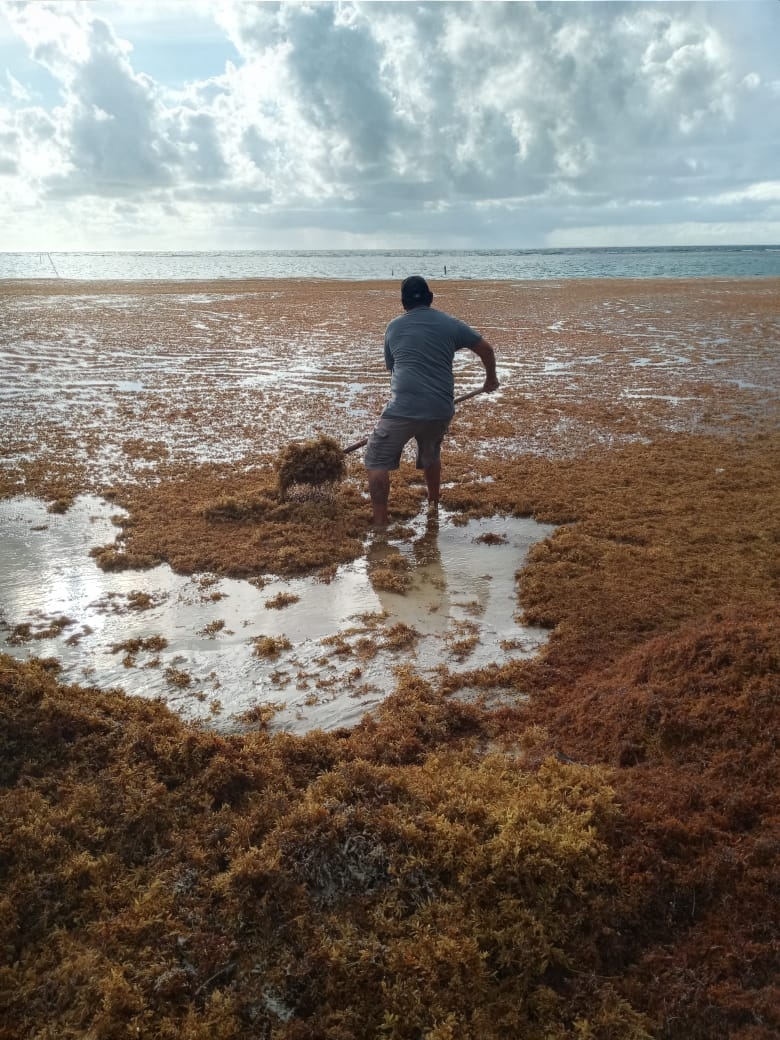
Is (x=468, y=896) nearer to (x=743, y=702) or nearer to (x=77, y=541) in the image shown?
(x=743, y=702)

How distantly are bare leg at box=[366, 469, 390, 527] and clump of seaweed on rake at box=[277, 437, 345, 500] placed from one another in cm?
55

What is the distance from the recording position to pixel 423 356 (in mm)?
6090

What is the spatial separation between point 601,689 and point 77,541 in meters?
4.69

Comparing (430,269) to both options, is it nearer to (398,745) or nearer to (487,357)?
(487,357)

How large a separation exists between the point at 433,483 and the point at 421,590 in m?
1.87

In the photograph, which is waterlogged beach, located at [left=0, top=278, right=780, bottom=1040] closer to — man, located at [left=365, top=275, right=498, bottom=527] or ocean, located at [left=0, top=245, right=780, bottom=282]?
man, located at [left=365, top=275, right=498, bottom=527]

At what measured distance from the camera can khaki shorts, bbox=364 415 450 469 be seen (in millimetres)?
6137

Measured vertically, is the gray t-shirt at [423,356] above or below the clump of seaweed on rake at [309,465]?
above

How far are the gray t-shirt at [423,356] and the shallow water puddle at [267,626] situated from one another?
121 cm

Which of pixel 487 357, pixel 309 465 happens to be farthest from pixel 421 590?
pixel 487 357

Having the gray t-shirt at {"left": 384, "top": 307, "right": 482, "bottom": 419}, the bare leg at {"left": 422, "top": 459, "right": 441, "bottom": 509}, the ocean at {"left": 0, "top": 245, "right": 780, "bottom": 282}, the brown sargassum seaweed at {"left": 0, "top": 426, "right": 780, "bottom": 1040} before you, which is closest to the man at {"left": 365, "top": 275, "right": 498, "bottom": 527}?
the gray t-shirt at {"left": 384, "top": 307, "right": 482, "bottom": 419}

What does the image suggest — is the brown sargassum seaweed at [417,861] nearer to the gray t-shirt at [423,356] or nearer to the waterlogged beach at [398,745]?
the waterlogged beach at [398,745]

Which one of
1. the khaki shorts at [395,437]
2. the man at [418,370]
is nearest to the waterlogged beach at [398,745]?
the khaki shorts at [395,437]

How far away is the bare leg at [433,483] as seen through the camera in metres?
6.75
